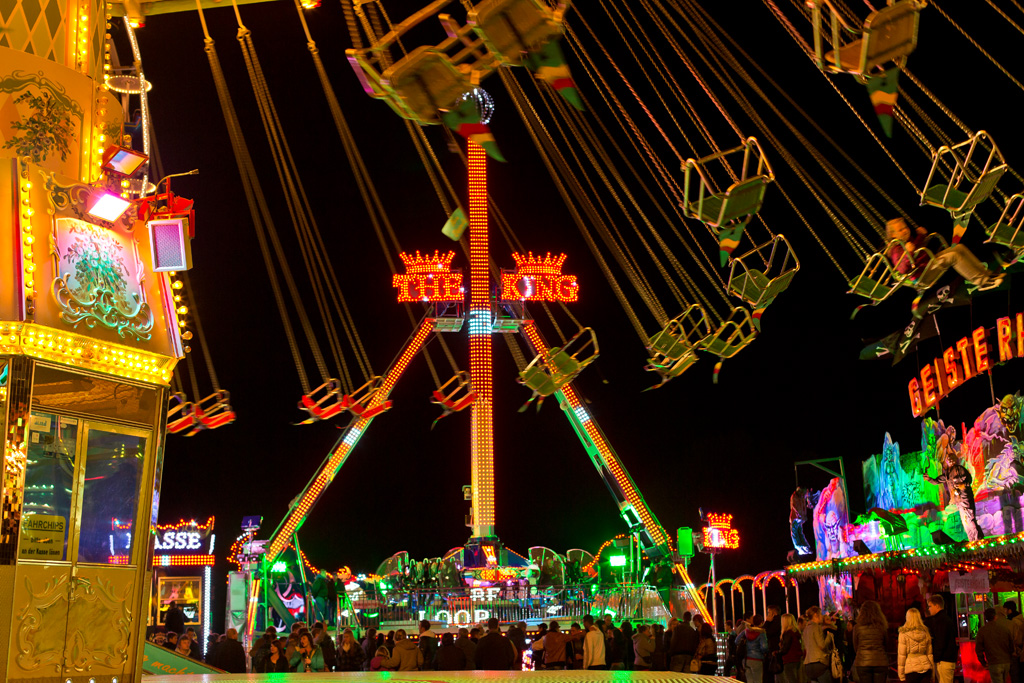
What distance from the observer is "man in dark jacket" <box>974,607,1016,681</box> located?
11.5 m

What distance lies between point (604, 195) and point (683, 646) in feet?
A: 80.7

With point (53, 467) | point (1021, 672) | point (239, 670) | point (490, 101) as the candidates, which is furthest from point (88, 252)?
point (490, 101)

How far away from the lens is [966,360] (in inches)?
874

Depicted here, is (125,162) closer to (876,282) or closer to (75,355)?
(75,355)

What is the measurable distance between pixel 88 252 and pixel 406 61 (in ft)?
8.69

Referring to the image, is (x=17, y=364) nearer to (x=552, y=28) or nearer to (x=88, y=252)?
(x=88, y=252)

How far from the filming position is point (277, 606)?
27.8m

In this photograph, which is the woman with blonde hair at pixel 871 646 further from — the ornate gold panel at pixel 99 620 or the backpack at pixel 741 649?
the ornate gold panel at pixel 99 620

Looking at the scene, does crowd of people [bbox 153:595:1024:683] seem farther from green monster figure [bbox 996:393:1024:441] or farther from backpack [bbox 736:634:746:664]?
green monster figure [bbox 996:393:1024:441]

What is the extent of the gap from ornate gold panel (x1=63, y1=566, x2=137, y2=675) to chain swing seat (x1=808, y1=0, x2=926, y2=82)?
20.6 ft

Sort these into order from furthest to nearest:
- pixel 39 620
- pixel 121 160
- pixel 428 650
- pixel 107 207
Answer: pixel 428 650 → pixel 121 160 → pixel 107 207 → pixel 39 620

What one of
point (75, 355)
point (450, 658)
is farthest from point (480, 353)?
point (75, 355)

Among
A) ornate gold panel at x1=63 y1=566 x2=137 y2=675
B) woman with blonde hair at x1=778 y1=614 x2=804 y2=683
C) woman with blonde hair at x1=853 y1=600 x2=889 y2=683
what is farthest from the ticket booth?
ornate gold panel at x1=63 y1=566 x2=137 y2=675

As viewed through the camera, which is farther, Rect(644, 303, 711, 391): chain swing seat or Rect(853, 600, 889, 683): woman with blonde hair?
Rect(644, 303, 711, 391): chain swing seat
